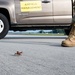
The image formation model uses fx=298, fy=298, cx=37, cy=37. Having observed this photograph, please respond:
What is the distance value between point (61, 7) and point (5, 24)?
1669 mm

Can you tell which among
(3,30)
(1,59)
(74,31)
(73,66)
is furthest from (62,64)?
(3,30)

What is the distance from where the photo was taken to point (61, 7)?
852 centimetres

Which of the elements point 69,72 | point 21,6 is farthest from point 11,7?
point 69,72

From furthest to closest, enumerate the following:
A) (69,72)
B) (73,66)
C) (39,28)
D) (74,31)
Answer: (39,28) < (74,31) < (73,66) < (69,72)

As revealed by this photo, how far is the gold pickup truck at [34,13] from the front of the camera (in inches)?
330

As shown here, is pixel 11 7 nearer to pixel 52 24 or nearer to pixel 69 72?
pixel 52 24

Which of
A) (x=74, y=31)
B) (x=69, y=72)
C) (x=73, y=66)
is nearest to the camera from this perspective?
(x=69, y=72)

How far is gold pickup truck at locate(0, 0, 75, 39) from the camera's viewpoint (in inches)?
330

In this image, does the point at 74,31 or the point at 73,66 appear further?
the point at 74,31

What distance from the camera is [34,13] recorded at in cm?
852

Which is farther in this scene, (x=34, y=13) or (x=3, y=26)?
(x=34, y=13)

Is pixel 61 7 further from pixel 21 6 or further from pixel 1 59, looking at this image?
pixel 1 59

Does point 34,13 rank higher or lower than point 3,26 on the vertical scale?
higher

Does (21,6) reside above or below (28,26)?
above
